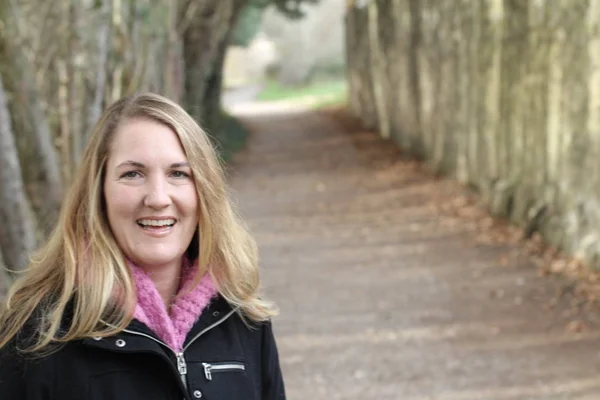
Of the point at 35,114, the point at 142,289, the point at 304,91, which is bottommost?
the point at 304,91

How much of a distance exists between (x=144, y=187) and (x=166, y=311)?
0.31 meters

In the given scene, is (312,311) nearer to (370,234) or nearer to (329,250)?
(329,250)

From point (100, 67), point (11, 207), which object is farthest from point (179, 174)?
point (100, 67)

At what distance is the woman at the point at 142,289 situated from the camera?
1.73 m

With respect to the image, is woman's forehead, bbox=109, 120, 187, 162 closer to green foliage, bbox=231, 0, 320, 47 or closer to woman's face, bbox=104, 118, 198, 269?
woman's face, bbox=104, 118, 198, 269

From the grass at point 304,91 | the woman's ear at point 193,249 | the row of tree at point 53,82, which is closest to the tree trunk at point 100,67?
the row of tree at point 53,82

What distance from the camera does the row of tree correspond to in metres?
4.39

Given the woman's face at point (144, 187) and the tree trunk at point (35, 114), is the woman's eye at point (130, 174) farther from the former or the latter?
the tree trunk at point (35, 114)

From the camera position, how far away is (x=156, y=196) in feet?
6.14

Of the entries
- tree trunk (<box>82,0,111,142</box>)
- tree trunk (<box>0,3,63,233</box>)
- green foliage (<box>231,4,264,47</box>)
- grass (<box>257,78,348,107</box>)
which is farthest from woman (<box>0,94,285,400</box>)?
grass (<box>257,78,348,107</box>)

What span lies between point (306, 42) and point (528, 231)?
117 feet

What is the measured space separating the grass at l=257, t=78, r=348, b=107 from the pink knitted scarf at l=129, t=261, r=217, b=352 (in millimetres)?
29663

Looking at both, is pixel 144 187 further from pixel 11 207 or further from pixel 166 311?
pixel 11 207

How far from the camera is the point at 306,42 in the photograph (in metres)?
42.8
